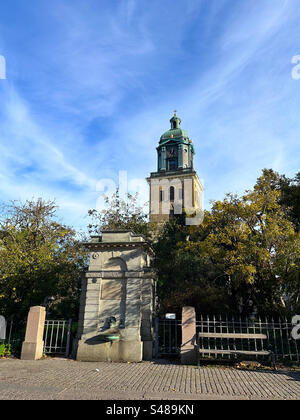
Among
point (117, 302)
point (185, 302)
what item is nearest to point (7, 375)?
point (117, 302)

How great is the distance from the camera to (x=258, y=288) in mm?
15492

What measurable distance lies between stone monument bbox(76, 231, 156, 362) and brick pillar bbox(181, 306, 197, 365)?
1.38 meters

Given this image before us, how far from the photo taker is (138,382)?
25.2 feet

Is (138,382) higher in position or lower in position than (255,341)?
lower

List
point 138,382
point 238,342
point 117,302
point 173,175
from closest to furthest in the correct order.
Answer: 1. point 138,382
2. point 117,302
3. point 238,342
4. point 173,175

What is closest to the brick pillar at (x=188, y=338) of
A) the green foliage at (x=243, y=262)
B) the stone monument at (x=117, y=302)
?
the stone monument at (x=117, y=302)

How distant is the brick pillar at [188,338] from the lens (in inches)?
416

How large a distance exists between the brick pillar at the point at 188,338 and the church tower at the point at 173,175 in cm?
3791

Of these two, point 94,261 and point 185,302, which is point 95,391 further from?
point 185,302

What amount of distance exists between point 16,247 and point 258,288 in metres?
12.4

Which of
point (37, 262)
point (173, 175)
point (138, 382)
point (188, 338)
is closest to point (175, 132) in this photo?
point (173, 175)

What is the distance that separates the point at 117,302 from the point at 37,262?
5832 millimetres

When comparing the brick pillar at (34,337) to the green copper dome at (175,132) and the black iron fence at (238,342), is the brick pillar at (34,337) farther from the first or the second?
the green copper dome at (175,132)

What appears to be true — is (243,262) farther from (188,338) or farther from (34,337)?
(34,337)
